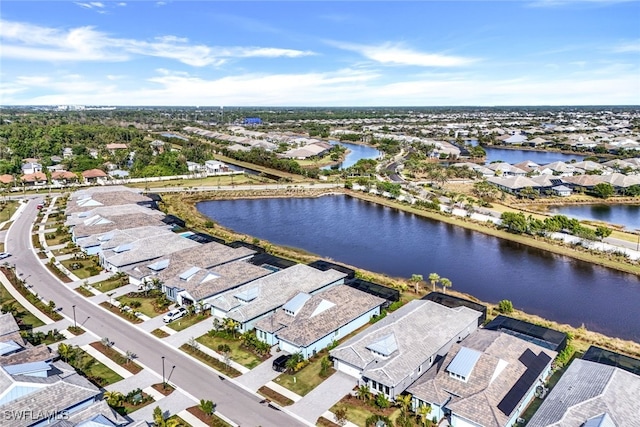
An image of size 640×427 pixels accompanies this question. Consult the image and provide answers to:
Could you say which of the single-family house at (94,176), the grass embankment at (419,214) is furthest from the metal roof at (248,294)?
the single-family house at (94,176)

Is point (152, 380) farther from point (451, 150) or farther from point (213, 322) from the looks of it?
point (451, 150)

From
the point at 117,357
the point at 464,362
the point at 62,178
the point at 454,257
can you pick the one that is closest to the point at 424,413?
the point at 464,362

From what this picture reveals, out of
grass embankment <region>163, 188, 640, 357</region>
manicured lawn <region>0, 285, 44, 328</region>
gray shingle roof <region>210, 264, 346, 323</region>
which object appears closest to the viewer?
grass embankment <region>163, 188, 640, 357</region>

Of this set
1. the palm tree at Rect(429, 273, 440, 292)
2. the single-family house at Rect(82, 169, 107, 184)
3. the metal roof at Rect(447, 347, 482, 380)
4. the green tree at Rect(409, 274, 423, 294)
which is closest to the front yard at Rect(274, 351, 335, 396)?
the metal roof at Rect(447, 347, 482, 380)

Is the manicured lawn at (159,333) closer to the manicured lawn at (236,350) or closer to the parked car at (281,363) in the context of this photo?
the manicured lawn at (236,350)

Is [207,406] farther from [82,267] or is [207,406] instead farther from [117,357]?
[82,267]

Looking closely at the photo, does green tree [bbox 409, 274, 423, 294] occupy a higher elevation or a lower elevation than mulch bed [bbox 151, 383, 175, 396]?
higher

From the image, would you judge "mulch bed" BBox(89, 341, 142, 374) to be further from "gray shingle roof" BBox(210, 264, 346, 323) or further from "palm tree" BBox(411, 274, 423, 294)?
"palm tree" BBox(411, 274, 423, 294)
